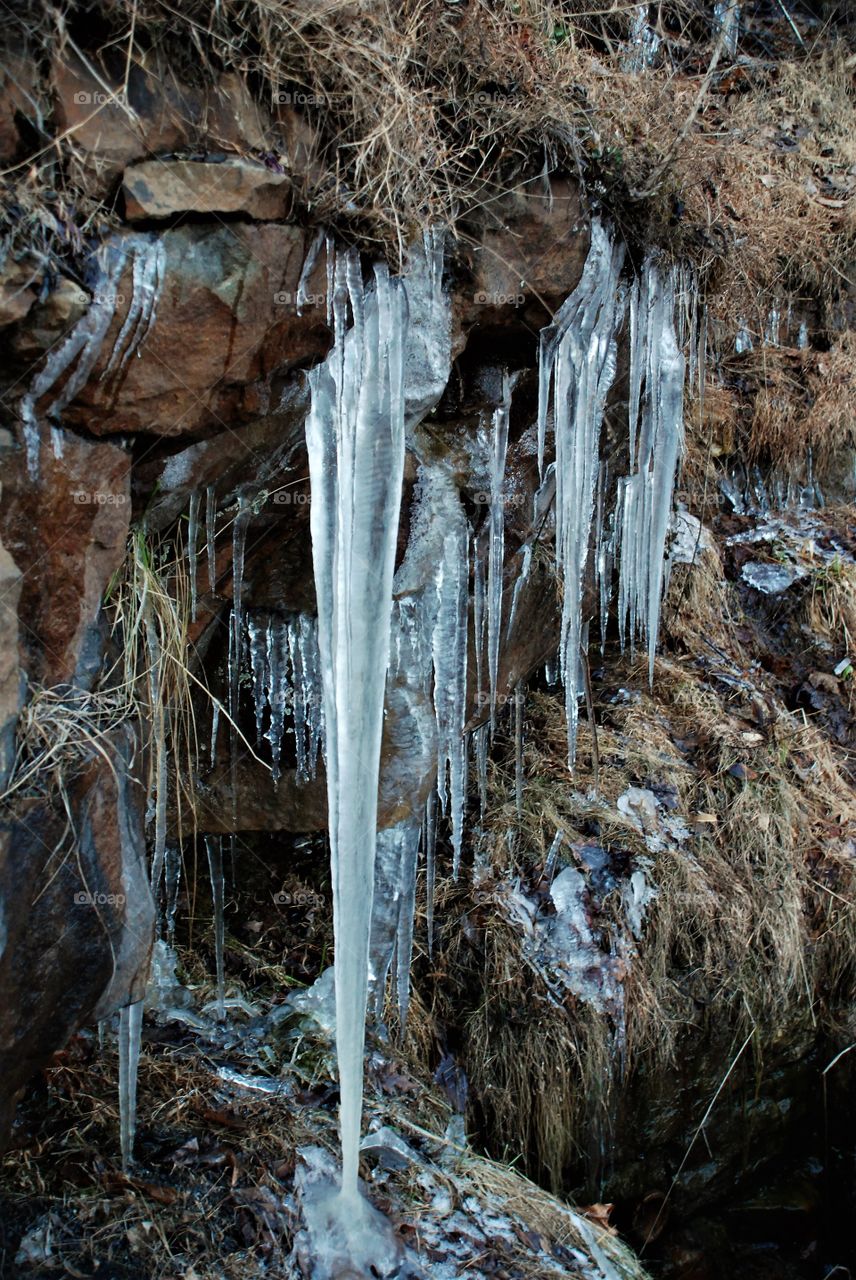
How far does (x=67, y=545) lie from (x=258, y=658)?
1284mm

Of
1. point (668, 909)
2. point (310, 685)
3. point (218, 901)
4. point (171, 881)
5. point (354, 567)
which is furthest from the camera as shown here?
point (668, 909)

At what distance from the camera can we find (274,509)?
281cm

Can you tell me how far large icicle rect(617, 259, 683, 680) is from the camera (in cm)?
334

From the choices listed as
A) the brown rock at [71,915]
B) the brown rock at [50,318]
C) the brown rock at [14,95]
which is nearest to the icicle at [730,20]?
the brown rock at [14,95]

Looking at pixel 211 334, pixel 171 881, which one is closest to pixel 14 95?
pixel 211 334

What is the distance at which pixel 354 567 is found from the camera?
241 cm

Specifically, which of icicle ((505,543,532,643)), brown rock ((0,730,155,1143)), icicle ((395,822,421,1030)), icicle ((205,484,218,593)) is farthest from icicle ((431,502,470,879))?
brown rock ((0,730,155,1143))

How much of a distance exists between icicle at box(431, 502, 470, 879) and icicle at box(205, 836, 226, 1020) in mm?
882

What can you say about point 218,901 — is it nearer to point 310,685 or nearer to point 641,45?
point 310,685

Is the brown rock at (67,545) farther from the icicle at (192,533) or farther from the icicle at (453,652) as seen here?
the icicle at (453,652)

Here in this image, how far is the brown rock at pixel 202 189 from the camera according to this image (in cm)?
188

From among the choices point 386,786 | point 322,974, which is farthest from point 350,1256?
point 386,786

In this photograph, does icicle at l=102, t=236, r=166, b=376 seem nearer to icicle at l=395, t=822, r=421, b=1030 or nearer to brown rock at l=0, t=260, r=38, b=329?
brown rock at l=0, t=260, r=38, b=329

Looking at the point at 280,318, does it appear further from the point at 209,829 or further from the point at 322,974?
the point at 322,974
